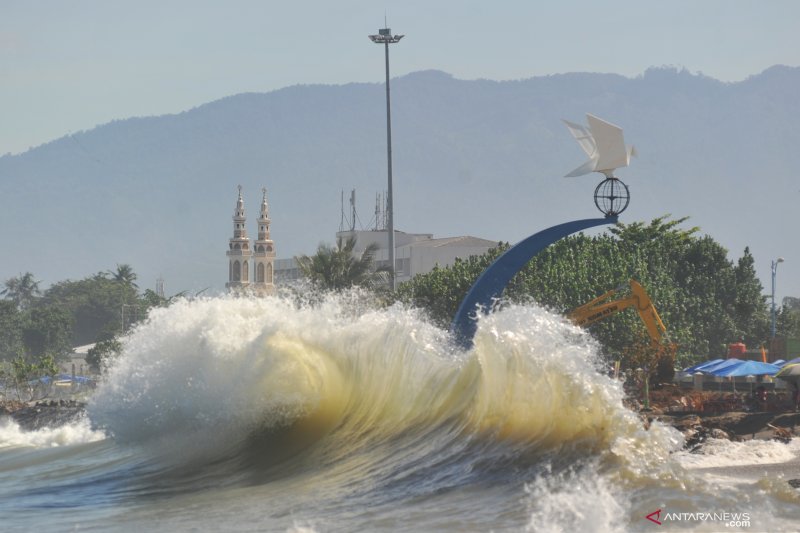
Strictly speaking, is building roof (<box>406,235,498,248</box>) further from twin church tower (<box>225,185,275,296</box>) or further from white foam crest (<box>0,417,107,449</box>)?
white foam crest (<box>0,417,107,449</box>)

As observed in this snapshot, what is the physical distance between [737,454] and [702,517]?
606 centimetres

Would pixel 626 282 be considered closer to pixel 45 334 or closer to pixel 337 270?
pixel 337 270

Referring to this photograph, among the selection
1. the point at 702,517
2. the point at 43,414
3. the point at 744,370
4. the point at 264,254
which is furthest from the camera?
the point at 264,254

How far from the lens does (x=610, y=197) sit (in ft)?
94.5

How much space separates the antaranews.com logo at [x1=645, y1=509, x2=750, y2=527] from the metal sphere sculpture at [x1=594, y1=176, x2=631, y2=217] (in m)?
15.2

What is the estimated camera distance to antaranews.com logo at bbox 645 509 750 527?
13617 mm

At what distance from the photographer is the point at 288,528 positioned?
15695mm

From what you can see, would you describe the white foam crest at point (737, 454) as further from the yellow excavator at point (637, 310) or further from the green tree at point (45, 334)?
the green tree at point (45, 334)

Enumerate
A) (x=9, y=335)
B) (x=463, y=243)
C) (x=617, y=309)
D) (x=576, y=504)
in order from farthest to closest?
(x=9, y=335) → (x=463, y=243) → (x=617, y=309) → (x=576, y=504)

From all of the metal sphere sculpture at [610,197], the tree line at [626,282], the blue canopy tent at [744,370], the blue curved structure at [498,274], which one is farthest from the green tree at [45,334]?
the metal sphere sculpture at [610,197]

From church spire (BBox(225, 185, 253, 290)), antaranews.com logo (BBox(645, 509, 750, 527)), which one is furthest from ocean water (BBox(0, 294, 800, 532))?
church spire (BBox(225, 185, 253, 290))

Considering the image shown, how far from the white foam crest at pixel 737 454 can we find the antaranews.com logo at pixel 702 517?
4.23 meters

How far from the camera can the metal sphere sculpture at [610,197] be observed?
28.8m

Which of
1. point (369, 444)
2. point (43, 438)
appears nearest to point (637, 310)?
point (43, 438)
